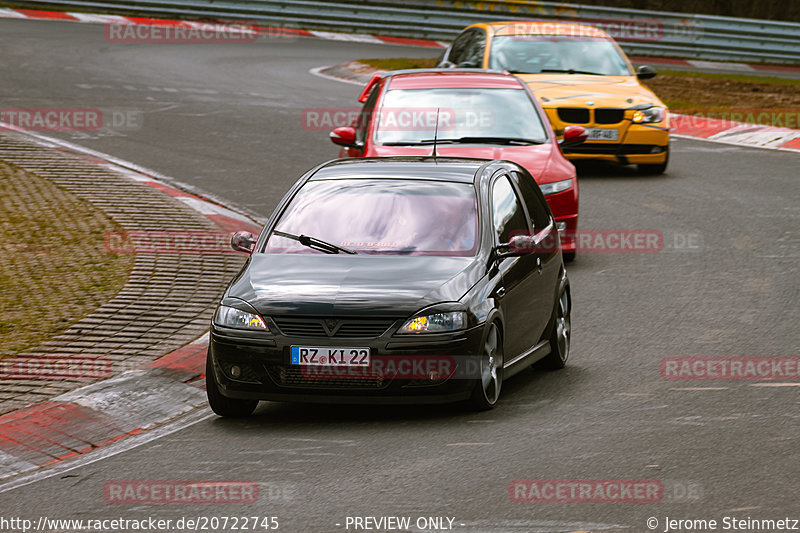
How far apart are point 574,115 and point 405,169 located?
8.19 m

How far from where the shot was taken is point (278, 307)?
7.93 m

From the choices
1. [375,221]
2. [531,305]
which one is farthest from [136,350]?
[531,305]

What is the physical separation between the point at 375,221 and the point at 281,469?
7.48ft

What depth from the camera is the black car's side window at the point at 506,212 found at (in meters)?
9.01

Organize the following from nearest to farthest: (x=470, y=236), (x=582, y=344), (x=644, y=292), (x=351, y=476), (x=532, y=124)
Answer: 1. (x=351, y=476)
2. (x=470, y=236)
3. (x=582, y=344)
4. (x=644, y=292)
5. (x=532, y=124)

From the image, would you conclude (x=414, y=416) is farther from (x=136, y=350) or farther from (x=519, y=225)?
(x=136, y=350)

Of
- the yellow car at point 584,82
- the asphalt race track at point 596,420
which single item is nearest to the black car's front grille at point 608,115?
the yellow car at point 584,82

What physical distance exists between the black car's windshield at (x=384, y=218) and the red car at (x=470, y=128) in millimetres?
3710

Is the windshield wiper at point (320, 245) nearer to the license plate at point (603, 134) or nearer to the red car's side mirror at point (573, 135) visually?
the red car's side mirror at point (573, 135)

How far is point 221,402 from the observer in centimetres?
816

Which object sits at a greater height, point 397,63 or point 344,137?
point 344,137
